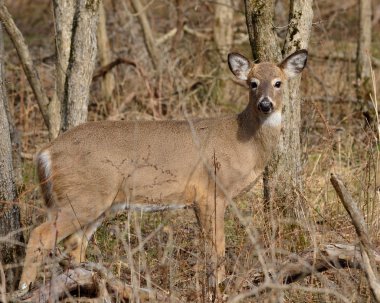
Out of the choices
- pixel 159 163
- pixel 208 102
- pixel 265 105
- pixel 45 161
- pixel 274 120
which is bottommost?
pixel 208 102

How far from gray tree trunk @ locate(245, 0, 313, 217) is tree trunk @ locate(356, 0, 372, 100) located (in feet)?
11.2

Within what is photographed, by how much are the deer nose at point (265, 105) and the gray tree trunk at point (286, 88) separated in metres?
0.34

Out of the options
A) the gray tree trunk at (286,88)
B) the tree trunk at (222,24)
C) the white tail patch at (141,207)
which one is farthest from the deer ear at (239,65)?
the tree trunk at (222,24)

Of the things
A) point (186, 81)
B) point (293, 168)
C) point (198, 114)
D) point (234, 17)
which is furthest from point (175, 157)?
point (234, 17)

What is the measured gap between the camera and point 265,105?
6.32m

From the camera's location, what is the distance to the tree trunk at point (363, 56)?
10.0 m

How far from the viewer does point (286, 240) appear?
588cm

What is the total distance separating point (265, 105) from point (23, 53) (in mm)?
2539

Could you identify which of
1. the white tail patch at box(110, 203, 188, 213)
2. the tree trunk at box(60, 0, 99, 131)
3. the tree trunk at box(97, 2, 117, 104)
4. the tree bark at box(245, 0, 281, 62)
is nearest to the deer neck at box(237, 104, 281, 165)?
the tree bark at box(245, 0, 281, 62)

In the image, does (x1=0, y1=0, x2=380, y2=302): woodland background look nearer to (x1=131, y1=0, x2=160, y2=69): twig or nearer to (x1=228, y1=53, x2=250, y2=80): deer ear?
(x1=131, y1=0, x2=160, y2=69): twig

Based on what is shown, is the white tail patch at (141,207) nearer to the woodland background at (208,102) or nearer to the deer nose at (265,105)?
the woodland background at (208,102)

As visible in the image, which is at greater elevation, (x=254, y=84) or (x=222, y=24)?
(x=222, y=24)

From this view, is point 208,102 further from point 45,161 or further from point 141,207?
point 45,161

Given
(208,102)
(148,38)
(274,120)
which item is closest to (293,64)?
(274,120)
